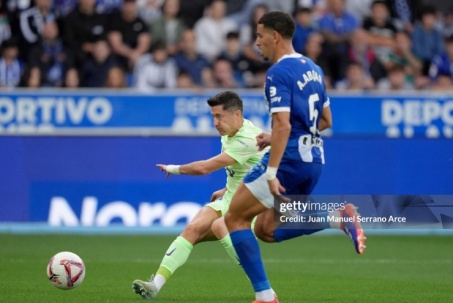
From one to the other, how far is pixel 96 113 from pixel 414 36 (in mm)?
6612

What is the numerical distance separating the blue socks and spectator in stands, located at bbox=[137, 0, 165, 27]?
12091 mm

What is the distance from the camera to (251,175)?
8414 millimetres

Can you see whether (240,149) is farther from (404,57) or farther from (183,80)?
(404,57)

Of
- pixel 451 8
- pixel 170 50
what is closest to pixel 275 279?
pixel 170 50

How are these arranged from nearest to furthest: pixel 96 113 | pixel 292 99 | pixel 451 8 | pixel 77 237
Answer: pixel 292 99, pixel 77 237, pixel 96 113, pixel 451 8

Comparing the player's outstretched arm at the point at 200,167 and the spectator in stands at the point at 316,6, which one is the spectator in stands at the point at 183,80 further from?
the player's outstretched arm at the point at 200,167

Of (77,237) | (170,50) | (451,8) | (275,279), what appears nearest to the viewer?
(275,279)

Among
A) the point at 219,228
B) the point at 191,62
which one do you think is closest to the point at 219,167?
the point at 219,228

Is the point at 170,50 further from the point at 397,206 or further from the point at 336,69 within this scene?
the point at 397,206

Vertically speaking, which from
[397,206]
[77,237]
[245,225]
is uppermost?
[245,225]

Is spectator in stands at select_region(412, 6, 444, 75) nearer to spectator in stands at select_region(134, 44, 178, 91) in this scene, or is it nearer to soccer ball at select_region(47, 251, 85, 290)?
spectator in stands at select_region(134, 44, 178, 91)

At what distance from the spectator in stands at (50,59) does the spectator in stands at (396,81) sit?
5842mm

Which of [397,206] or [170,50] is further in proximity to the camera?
[170,50]

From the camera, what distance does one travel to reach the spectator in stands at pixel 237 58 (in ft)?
64.6
